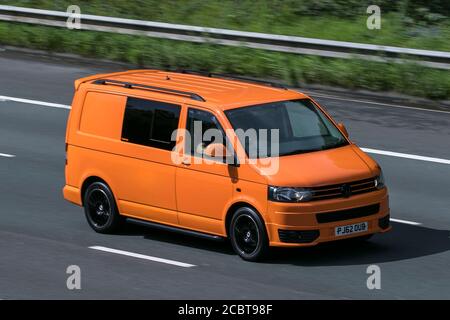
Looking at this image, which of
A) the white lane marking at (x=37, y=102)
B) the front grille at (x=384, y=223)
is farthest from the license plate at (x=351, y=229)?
the white lane marking at (x=37, y=102)

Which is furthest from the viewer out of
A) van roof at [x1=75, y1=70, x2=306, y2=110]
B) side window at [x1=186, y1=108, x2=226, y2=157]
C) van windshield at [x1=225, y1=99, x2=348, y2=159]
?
van roof at [x1=75, y1=70, x2=306, y2=110]

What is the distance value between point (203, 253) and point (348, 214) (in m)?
1.72

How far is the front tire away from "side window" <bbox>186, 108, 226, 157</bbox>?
85 cm

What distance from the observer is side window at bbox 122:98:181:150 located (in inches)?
537

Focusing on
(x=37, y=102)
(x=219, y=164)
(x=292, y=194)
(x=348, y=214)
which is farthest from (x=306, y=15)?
(x=292, y=194)

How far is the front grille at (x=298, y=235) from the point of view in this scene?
12.6 m

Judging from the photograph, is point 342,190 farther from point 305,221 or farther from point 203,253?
point 203,253

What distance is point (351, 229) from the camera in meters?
12.9

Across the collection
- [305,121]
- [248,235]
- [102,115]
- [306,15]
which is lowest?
[248,235]

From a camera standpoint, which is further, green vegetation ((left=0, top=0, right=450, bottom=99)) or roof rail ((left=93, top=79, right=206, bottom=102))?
green vegetation ((left=0, top=0, right=450, bottom=99))

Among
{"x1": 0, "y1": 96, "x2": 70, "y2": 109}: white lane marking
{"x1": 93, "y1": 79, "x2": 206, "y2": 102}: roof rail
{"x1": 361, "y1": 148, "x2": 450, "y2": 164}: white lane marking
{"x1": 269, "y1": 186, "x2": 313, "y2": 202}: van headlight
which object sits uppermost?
{"x1": 93, "y1": 79, "x2": 206, "y2": 102}: roof rail

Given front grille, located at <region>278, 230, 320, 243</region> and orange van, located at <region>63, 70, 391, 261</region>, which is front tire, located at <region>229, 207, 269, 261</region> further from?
front grille, located at <region>278, 230, 320, 243</region>

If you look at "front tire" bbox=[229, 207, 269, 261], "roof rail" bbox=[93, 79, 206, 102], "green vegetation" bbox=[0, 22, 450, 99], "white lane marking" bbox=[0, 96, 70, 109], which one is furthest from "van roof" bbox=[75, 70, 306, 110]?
"green vegetation" bbox=[0, 22, 450, 99]

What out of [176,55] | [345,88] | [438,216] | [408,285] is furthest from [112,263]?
[176,55]
